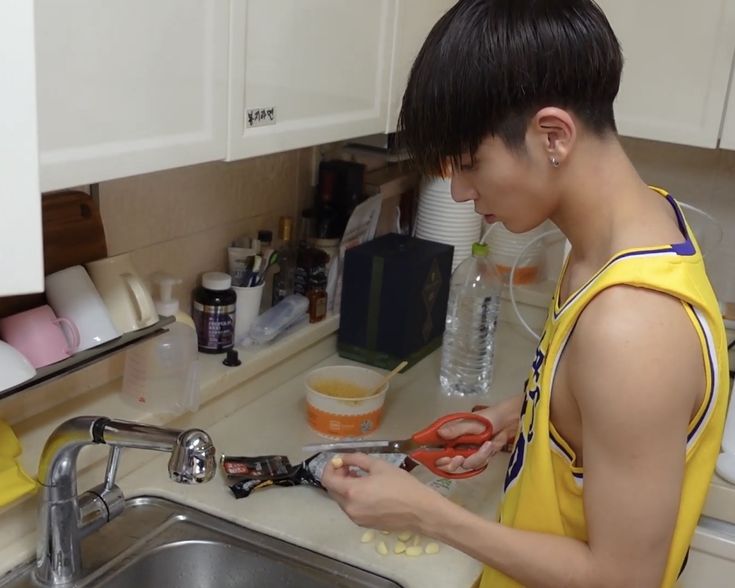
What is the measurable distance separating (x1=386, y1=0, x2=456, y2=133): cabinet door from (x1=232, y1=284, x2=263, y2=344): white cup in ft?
1.30

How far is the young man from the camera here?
776 mm

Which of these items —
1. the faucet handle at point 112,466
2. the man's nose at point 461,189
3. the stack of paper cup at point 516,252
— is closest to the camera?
the man's nose at point 461,189

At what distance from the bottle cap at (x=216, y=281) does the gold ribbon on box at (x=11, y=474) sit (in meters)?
0.47

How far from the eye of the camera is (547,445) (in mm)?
920

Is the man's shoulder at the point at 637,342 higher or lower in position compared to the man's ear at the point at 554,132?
lower

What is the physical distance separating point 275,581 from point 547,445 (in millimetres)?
480

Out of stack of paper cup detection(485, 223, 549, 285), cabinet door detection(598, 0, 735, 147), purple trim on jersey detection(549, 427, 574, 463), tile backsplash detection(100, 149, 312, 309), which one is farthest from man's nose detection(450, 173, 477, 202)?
stack of paper cup detection(485, 223, 549, 285)

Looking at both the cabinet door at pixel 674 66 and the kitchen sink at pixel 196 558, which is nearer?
the kitchen sink at pixel 196 558

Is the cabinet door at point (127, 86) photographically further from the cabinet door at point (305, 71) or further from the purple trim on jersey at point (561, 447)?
the purple trim on jersey at point (561, 447)

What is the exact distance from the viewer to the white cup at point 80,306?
44.3 inches

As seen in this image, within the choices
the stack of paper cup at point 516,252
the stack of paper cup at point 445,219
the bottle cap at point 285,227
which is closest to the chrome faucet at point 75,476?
the bottle cap at point 285,227

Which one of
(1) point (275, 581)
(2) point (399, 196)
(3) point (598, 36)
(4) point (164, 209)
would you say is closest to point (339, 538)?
(1) point (275, 581)

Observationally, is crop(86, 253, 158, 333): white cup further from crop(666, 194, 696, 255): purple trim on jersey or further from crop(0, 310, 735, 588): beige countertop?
crop(666, 194, 696, 255): purple trim on jersey

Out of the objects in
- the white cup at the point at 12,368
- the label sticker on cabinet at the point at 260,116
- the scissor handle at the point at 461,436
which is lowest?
the scissor handle at the point at 461,436
